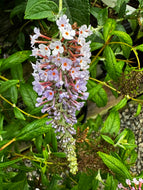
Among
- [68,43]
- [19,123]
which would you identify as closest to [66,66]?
[68,43]

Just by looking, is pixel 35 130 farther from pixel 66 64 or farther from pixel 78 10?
pixel 78 10

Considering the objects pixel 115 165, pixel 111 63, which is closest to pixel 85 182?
pixel 115 165

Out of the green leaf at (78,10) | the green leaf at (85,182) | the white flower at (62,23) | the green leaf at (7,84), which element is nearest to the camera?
the white flower at (62,23)

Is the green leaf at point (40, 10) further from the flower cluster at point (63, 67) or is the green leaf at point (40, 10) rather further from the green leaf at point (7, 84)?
the green leaf at point (7, 84)

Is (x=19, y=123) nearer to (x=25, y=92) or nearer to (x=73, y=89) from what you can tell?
(x=25, y=92)

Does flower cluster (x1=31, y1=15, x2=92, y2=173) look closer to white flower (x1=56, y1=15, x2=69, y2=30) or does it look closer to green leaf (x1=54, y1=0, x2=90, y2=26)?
white flower (x1=56, y1=15, x2=69, y2=30)

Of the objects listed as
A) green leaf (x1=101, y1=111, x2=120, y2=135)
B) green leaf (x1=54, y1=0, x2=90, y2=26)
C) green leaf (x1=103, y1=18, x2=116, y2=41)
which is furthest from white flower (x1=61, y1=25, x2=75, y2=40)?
green leaf (x1=101, y1=111, x2=120, y2=135)

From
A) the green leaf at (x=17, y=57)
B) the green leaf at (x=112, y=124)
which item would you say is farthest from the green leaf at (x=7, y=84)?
the green leaf at (x=112, y=124)
